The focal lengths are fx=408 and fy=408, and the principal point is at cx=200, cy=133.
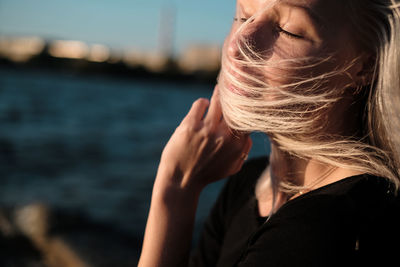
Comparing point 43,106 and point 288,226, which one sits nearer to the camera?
point 288,226

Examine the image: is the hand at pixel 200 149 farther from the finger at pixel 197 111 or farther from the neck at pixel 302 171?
the neck at pixel 302 171

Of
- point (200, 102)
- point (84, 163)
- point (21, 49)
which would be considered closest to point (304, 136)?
point (200, 102)

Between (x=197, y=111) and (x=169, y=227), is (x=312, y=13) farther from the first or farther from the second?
(x=169, y=227)

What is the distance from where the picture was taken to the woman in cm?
Result: 119

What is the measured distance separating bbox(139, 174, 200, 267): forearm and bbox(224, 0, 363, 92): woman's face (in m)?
0.52

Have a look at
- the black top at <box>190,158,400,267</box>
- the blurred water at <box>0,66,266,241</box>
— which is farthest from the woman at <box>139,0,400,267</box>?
the blurred water at <box>0,66,266,241</box>

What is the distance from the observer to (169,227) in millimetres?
1645

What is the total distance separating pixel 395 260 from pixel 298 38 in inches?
30.3

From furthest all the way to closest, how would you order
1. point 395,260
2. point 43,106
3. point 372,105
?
1. point 43,106
2. point 372,105
3. point 395,260

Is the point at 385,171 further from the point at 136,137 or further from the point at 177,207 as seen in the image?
the point at 136,137

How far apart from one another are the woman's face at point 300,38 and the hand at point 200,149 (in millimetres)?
276

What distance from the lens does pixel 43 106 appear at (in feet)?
78.1

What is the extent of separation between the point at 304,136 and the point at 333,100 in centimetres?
18

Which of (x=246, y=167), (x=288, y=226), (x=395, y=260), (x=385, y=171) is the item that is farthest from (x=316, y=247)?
(x=246, y=167)
